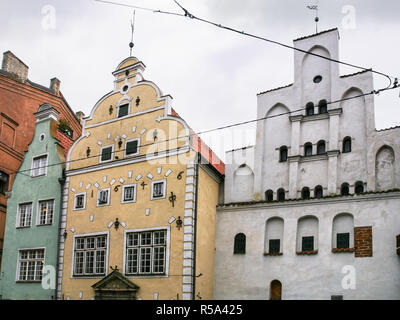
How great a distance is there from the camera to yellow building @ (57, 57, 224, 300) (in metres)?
21.6

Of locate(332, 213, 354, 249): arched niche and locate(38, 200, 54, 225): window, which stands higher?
locate(38, 200, 54, 225): window

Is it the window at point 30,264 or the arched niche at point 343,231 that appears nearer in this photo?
the arched niche at point 343,231

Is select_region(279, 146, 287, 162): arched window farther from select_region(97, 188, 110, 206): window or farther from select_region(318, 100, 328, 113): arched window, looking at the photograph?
select_region(97, 188, 110, 206): window

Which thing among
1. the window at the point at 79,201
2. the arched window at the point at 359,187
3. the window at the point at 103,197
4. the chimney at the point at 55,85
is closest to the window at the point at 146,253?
the window at the point at 103,197

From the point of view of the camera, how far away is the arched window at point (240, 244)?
902 inches

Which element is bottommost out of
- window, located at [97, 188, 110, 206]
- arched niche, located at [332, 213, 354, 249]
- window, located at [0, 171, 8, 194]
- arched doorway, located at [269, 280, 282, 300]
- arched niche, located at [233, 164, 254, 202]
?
arched doorway, located at [269, 280, 282, 300]

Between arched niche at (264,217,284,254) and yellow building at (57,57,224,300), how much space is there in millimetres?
2675

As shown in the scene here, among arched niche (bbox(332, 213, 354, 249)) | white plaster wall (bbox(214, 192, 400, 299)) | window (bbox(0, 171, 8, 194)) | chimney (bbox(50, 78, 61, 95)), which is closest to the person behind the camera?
white plaster wall (bbox(214, 192, 400, 299))

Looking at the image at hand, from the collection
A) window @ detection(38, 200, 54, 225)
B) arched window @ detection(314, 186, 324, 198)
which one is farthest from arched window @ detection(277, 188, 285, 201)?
window @ detection(38, 200, 54, 225)

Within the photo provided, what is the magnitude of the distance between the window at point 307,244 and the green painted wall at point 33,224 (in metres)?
12.7

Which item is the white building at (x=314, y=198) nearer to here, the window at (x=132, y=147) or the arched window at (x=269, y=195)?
the arched window at (x=269, y=195)

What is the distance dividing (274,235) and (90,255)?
30.2 feet

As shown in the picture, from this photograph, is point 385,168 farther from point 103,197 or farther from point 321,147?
point 103,197
